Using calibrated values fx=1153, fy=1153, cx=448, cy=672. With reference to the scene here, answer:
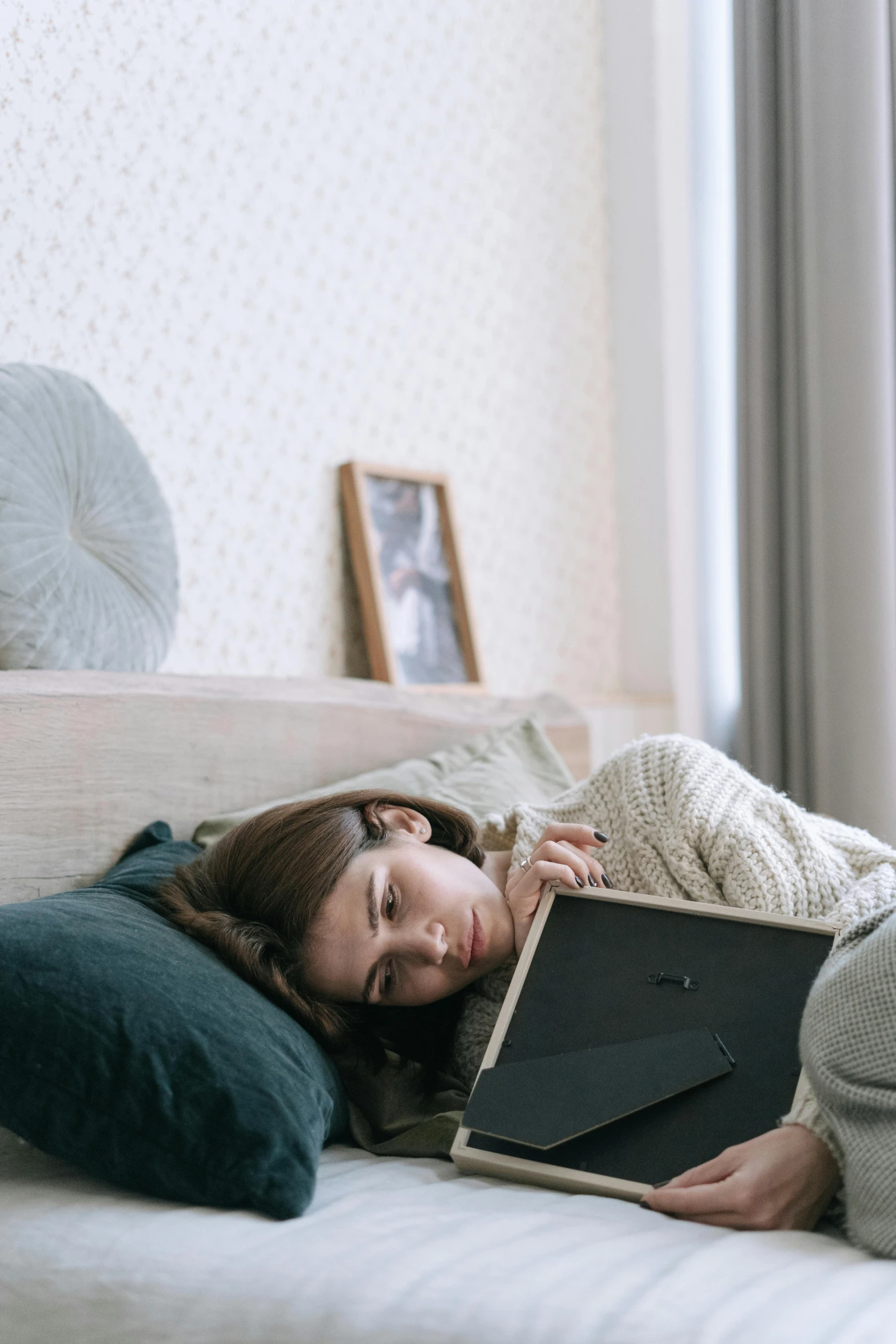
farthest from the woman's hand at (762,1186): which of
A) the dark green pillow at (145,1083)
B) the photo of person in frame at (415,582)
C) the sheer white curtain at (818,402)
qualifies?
the sheer white curtain at (818,402)

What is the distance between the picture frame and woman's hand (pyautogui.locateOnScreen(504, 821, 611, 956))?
0.06 ft

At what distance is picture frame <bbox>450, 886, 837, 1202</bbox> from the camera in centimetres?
83

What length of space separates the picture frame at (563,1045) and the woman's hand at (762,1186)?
0.03 meters

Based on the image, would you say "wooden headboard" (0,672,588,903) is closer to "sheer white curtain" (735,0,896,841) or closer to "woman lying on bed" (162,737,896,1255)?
"woman lying on bed" (162,737,896,1255)

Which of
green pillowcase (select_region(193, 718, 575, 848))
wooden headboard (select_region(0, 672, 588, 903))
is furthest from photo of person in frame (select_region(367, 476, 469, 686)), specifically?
green pillowcase (select_region(193, 718, 575, 848))

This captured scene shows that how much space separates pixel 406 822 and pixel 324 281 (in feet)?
3.92

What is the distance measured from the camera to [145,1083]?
81 centimetres

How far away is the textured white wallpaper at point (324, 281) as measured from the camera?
1636 mm

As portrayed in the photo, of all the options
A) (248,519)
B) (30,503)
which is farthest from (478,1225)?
(248,519)

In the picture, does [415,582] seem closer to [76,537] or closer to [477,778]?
[477,778]

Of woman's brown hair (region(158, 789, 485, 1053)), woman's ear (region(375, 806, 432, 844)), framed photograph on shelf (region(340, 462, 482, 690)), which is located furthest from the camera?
framed photograph on shelf (region(340, 462, 482, 690))

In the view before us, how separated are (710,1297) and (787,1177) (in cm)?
15

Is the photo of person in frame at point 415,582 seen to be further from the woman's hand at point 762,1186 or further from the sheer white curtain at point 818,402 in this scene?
the woman's hand at point 762,1186

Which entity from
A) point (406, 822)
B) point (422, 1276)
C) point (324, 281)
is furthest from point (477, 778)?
point (324, 281)
